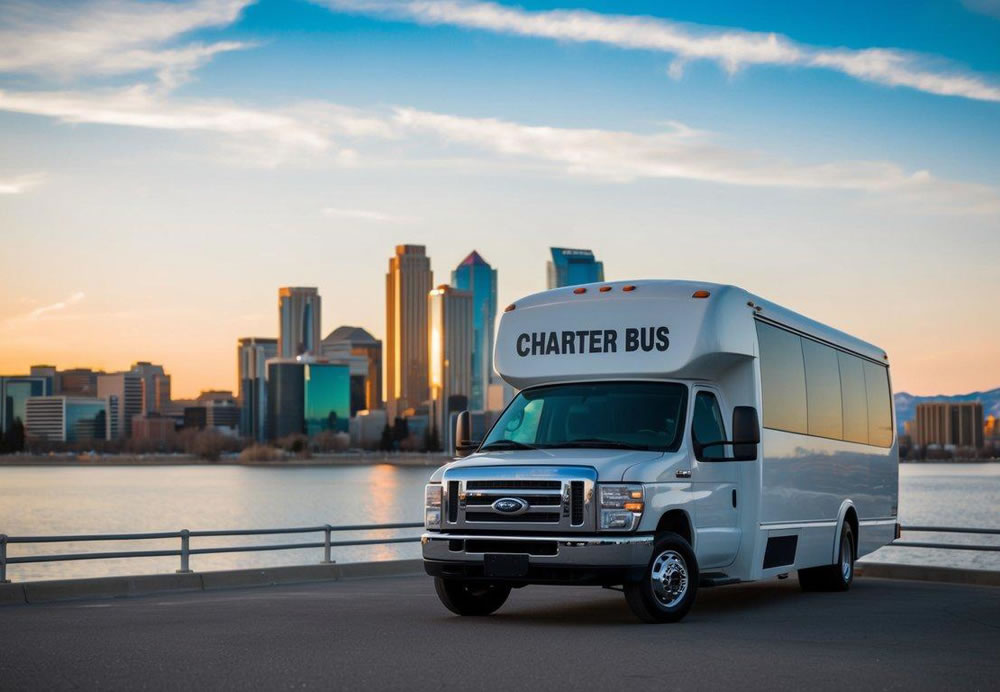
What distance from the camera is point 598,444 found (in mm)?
14289

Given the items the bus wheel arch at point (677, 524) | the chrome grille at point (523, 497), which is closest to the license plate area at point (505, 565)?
the chrome grille at point (523, 497)

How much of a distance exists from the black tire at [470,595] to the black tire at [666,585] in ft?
4.96

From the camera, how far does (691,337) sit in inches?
580

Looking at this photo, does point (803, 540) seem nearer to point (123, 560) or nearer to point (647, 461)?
point (647, 461)

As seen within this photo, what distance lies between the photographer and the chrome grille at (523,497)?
13.5 m

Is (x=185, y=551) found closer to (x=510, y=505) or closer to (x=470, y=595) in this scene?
(x=470, y=595)

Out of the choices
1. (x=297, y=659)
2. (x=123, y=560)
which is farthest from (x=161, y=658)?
(x=123, y=560)

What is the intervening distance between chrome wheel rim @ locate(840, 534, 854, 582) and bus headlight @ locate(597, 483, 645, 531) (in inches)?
259

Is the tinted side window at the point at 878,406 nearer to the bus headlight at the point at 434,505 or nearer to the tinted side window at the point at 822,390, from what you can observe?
the tinted side window at the point at 822,390

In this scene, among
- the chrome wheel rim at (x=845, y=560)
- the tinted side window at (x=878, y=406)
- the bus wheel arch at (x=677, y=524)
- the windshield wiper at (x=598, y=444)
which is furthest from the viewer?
the tinted side window at (x=878, y=406)

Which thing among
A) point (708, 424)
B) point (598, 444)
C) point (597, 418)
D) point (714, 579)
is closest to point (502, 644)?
point (598, 444)

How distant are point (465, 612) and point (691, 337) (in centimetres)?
383

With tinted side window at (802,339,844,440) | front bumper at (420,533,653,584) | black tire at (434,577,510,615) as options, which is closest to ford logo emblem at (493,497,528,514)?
front bumper at (420,533,653,584)

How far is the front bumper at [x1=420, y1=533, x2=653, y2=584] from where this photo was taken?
13.4 meters
